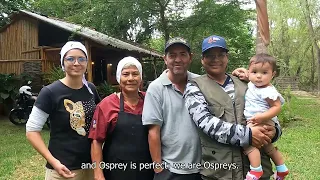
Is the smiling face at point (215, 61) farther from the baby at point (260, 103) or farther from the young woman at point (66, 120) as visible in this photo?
the young woman at point (66, 120)

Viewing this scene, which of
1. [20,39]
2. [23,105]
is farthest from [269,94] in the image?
[20,39]

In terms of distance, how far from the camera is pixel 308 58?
32.1 metres

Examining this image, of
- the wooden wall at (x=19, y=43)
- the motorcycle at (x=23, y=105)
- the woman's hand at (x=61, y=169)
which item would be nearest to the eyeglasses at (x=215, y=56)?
the woman's hand at (x=61, y=169)

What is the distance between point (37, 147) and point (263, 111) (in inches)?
61.3

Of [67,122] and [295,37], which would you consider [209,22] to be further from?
[295,37]

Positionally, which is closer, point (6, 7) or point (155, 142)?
point (155, 142)

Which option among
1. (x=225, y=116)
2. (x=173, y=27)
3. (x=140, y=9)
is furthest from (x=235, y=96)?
(x=173, y=27)

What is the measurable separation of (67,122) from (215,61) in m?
1.14

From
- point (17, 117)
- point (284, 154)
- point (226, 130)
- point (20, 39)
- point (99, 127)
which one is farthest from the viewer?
point (20, 39)

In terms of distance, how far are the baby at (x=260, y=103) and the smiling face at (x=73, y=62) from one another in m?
1.21

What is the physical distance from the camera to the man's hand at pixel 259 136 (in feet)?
6.66

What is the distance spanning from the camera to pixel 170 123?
2.28 meters

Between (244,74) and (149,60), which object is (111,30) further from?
(244,74)

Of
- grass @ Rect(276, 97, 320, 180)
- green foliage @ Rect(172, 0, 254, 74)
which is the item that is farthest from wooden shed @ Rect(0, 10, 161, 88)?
grass @ Rect(276, 97, 320, 180)
